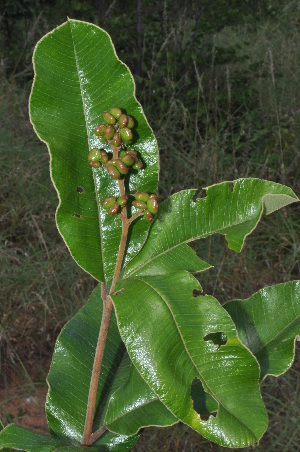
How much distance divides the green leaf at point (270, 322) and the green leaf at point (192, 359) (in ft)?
0.87

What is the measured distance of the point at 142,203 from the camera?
2.29 ft

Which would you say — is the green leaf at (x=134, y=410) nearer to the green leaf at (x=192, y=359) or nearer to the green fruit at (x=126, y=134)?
the green leaf at (x=192, y=359)

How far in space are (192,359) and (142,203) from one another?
0.19 meters

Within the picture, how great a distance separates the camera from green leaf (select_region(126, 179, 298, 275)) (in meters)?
0.74

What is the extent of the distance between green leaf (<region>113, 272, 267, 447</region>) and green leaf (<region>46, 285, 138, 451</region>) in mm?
296

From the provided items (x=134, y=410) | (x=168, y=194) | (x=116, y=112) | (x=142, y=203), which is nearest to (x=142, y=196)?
(x=142, y=203)

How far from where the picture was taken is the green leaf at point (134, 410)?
850 mm

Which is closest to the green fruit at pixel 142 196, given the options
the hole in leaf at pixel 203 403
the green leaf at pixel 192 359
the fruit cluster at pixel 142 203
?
the fruit cluster at pixel 142 203

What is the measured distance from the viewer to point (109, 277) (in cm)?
77

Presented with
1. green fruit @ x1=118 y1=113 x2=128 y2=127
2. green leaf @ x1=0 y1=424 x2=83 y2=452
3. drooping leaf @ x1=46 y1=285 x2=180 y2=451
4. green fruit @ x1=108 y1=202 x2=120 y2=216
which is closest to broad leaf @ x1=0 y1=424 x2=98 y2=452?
green leaf @ x1=0 y1=424 x2=83 y2=452

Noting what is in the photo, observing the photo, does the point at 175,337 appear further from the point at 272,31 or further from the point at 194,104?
the point at 272,31

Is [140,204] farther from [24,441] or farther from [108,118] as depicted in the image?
[24,441]

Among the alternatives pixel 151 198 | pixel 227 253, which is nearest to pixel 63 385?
pixel 151 198

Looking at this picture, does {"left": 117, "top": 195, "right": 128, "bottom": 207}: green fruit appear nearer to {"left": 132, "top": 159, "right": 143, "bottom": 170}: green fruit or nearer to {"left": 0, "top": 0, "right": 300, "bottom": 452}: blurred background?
{"left": 132, "top": 159, "right": 143, "bottom": 170}: green fruit
